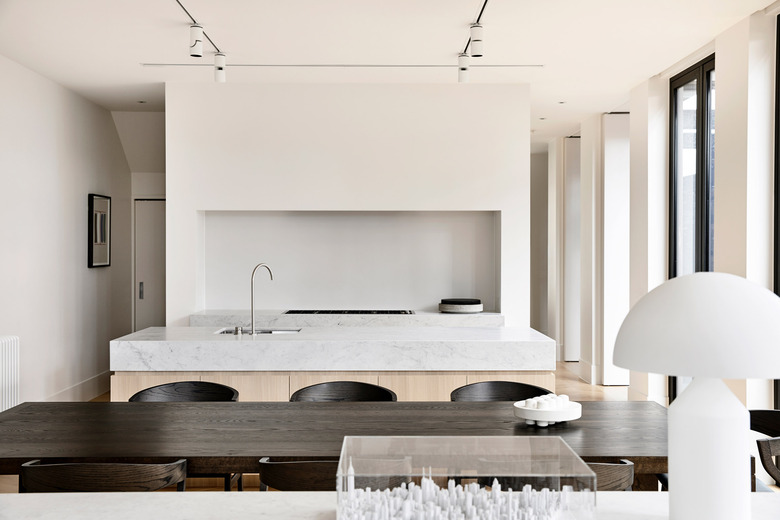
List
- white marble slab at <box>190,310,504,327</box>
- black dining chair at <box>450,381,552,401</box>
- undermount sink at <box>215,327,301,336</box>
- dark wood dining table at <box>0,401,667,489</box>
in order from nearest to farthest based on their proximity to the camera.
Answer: dark wood dining table at <box>0,401,667,489</box> → black dining chair at <box>450,381,552,401</box> → undermount sink at <box>215,327,301,336</box> → white marble slab at <box>190,310,504,327</box>

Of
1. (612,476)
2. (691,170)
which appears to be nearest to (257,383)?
(612,476)

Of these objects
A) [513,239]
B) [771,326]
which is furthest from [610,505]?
[513,239]

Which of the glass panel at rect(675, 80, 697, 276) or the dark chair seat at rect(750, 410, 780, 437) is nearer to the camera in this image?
the dark chair seat at rect(750, 410, 780, 437)

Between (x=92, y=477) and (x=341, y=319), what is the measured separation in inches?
148

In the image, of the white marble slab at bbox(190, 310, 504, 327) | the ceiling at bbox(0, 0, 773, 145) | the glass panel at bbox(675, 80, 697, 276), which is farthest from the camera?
the white marble slab at bbox(190, 310, 504, 327)

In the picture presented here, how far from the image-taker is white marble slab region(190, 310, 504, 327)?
561cm

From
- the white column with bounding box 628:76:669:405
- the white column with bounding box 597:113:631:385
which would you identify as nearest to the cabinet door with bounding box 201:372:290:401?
the white column with bounding box 628:76:669:405

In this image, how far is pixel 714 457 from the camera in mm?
1223

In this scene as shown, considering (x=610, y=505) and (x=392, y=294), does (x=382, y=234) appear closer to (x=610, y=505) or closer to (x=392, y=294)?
(x=392, y=294)

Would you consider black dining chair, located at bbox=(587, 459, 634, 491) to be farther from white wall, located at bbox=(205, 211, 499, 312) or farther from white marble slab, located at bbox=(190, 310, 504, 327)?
white wall, located at bbox=(205, 211, 499, 312)

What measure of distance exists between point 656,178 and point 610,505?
15.6ft

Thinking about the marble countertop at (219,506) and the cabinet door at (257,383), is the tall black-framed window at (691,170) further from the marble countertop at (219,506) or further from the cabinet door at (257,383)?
the marble countertop at (219,506)

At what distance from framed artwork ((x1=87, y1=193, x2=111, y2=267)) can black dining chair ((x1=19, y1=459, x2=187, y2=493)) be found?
4.86 meters

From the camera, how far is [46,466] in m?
1.93
